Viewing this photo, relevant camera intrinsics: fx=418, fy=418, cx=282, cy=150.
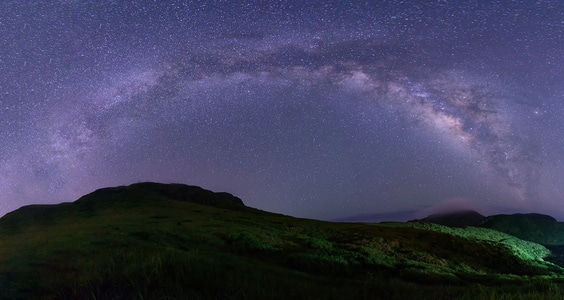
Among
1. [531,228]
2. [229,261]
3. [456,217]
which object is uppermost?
[456,217]

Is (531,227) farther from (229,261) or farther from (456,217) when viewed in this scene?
(229,261)

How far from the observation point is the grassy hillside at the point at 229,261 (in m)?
8.27

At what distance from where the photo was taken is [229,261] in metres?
17.9

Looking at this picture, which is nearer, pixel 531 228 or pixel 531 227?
pixel 531 228

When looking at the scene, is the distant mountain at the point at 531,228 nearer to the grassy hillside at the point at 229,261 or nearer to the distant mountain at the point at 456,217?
the grassy hillside at the point at 229,261

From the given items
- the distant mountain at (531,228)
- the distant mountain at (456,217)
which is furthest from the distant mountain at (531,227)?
the distant mountain at (456,217)

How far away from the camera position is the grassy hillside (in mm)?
8266

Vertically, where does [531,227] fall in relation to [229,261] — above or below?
Answer: below

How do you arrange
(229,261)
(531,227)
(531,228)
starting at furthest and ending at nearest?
(531,227)
(531,228)
(229,261)

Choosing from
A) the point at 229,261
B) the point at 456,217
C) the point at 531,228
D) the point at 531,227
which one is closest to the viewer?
the point at 229,261

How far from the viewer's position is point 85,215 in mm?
64875

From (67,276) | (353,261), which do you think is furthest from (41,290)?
(353,261)

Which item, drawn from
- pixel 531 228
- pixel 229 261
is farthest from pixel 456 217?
pixel 229 261

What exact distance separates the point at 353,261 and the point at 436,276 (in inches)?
239
